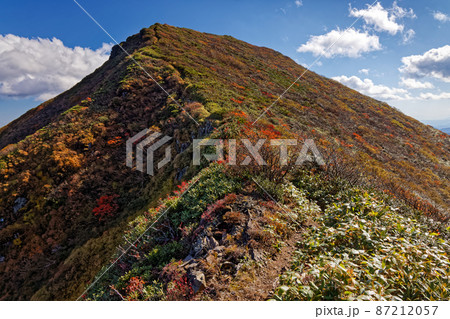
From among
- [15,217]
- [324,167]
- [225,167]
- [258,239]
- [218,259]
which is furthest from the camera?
[15,217]

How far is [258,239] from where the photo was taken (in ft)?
18.4

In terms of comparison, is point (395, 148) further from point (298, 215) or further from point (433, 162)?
point (298, 215)

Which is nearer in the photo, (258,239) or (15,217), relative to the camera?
(258,239)

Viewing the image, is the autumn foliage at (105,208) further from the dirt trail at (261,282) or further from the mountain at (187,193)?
the dirt trail at (261,282)

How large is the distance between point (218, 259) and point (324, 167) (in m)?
6.60

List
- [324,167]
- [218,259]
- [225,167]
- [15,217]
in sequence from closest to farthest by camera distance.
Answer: [218,259] < [225,167] < [324,167] < [15,217]
